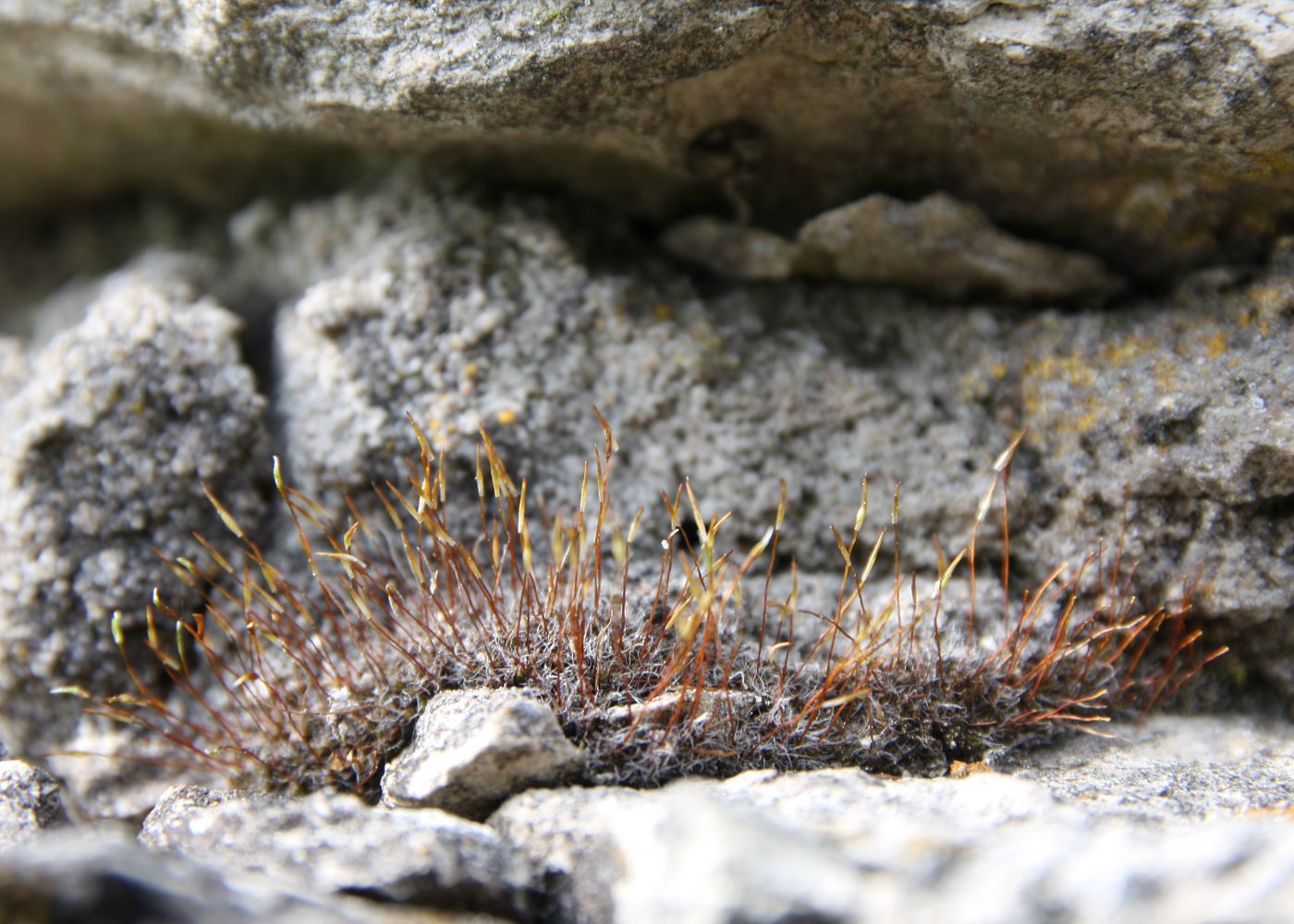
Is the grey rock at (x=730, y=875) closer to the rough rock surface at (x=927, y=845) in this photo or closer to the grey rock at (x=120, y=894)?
the rough rock surface at (x=927, y=845)

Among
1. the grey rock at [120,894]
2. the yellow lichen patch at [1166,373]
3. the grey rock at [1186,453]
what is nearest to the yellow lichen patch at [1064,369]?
the grey rock at [1186,453]

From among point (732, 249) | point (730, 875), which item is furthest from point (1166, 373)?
point (730, 875)

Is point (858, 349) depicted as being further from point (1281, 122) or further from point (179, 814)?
point (179, 814)

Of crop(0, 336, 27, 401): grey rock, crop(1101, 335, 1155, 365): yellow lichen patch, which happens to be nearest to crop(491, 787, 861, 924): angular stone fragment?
crop(1101, 335, 1155, 365): yellow lichen patch

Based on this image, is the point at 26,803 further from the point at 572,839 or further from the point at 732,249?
the point at 732,249

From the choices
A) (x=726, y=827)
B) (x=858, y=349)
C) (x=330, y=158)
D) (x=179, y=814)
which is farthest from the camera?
(x=330, y=158)

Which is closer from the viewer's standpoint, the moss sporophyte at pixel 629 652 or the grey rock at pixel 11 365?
the moss sporophyte at pixel 629 652

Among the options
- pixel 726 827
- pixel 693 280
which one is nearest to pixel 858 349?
pixel 693 280
